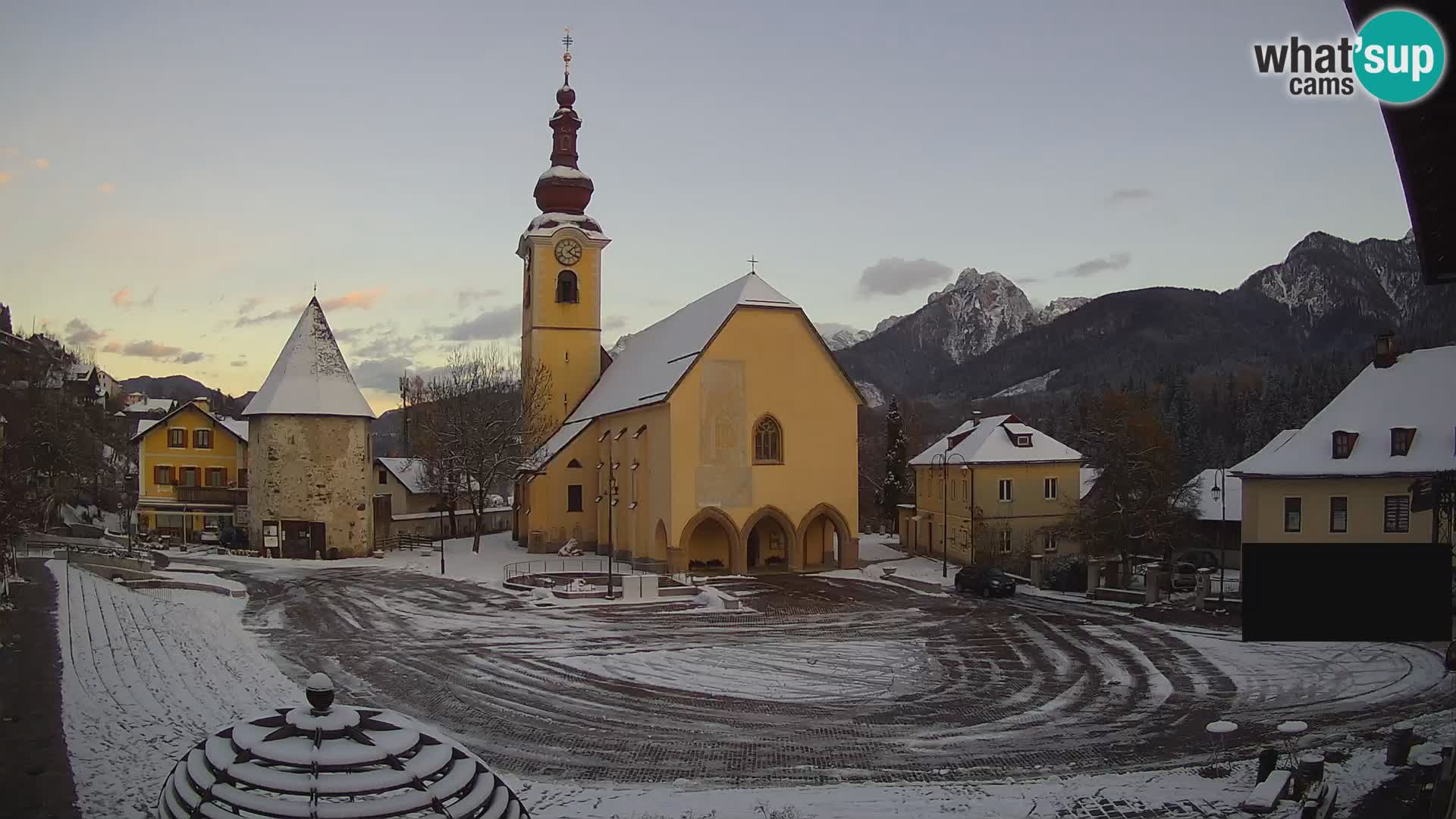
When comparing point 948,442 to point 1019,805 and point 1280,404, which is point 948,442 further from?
point 1280,404

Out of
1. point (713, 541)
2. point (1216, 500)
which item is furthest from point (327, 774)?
point (1216, 500)

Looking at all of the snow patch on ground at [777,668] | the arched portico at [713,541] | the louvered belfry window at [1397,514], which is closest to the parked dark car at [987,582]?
the arched portico at [713,541]

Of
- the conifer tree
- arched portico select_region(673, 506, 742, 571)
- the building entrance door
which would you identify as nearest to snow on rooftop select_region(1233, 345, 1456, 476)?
arched portico select_region(673, 506, 742, 571)

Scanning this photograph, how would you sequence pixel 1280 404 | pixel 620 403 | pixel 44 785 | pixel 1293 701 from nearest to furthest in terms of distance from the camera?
pixel 44 785 → pixel 1293 701 → pixel 620 403 → pixel 1280 404

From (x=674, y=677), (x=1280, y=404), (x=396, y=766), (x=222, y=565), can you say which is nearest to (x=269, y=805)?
(x=396, y=766)

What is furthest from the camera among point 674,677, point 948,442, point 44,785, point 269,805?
point 948,442

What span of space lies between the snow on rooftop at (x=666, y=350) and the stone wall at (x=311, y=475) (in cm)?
1073

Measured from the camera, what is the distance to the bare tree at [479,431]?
51000 mm

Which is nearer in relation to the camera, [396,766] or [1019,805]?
[396,766]

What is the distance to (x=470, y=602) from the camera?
1238 inches

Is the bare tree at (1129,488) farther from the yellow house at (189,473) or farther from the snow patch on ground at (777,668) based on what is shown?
the yellow house at (189,473)

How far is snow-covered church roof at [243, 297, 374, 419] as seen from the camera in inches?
1729

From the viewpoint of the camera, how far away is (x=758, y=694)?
758 inches

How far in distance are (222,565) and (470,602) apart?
1533 centimetres
